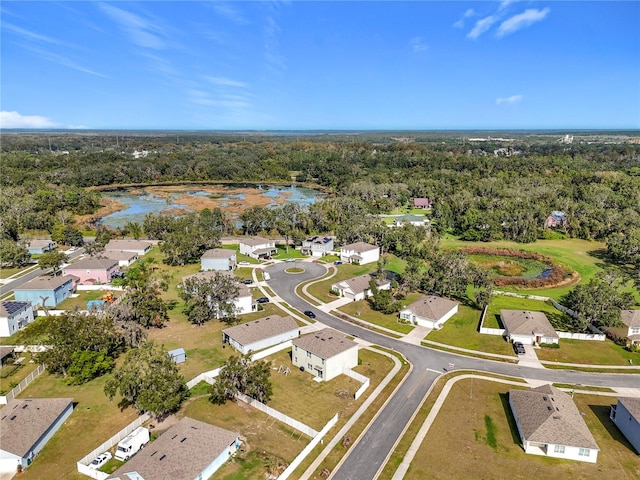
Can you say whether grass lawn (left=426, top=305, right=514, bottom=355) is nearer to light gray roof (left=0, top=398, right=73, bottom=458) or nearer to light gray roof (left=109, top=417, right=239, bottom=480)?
light gray roof (left=109, top=417, right=239, bottom=480)

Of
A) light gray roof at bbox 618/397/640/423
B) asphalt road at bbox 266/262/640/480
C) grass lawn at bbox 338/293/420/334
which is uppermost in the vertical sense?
light gray roof at bbox 618/397/640/423

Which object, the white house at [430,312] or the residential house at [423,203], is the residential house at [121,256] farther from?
the residential house at [423,203]

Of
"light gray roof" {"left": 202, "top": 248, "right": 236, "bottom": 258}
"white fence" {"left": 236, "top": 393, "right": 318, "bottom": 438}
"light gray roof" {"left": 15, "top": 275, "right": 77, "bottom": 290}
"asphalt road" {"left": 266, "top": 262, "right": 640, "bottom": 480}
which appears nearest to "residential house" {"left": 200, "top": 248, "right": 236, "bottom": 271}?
"light gray roof" {"left": 202, "top": 248, "right": 236, "bottom": 258}

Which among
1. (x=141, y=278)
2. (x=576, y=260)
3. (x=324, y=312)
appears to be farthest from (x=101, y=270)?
(x=576, y=260)

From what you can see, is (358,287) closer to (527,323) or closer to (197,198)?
(527,323)

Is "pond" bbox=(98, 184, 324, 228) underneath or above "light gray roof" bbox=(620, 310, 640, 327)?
underneath

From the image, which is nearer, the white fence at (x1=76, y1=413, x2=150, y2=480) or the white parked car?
the white fence at (x1=76, y1=413, x2=150, y2=480)

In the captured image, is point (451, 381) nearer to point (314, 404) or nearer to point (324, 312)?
point (314, 404)
